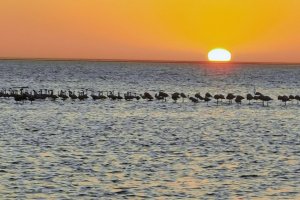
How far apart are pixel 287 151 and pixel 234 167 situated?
664 cm

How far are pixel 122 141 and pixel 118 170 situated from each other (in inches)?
438

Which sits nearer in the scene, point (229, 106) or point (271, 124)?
point (271, 124)

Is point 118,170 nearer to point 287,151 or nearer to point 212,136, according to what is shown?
point 287,151

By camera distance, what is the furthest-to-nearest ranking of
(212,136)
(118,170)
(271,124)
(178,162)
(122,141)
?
(271,124) < (212,136) < (122,141) < (178,162) < (118,170)

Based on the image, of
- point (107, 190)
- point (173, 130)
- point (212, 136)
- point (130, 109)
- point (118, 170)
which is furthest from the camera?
point (130, 109)

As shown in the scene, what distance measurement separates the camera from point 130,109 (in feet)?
240

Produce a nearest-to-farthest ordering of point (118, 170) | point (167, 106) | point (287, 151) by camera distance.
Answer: point (118, 170)
point (287, 151)
point (167, 106)

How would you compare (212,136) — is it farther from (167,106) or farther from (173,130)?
(167,106)

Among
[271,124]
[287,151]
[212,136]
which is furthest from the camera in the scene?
[271,124]

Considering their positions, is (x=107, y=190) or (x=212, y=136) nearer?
(x=107, y=190)

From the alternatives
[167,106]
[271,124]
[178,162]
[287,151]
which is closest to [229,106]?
[167,106]

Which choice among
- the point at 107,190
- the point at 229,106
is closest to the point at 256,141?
the point at 107,190

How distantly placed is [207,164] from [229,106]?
136ft

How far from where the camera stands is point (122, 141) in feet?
155
